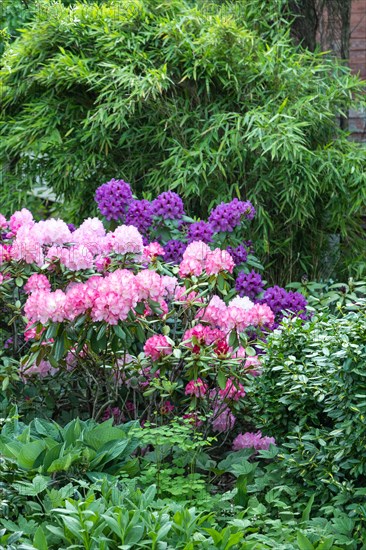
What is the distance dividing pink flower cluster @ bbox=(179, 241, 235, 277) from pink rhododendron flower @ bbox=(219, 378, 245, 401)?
0.42m

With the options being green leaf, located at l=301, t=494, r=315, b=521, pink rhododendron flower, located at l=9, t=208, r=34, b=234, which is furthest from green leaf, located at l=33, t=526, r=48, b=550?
pink rhododendron flower, located at l=9, t=208, r=34, b=234

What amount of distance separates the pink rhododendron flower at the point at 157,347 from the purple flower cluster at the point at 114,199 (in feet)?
3.40

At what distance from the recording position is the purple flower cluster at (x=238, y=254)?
4.01 m

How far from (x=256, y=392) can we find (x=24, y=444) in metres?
0.83

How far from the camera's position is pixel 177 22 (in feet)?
15.8

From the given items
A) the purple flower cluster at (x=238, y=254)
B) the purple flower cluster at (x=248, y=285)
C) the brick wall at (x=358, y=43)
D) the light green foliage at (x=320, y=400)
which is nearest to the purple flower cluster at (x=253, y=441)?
the light green foliage at (x=320, y=400)

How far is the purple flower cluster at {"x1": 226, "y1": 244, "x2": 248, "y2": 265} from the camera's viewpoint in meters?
4.01

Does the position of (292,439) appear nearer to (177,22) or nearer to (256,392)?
(256,392)

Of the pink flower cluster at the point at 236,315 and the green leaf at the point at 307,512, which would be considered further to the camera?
the pink flower cluster at the point at 236,315

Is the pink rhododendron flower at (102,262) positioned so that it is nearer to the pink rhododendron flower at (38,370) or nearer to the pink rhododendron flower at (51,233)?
the pink rhododendron flower at (51,233)

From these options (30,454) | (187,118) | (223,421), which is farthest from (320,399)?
(187,118)

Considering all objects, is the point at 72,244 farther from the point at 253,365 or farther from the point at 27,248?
the point at 253,365

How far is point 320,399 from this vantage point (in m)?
2.83

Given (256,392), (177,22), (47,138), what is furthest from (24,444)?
(177,22)
